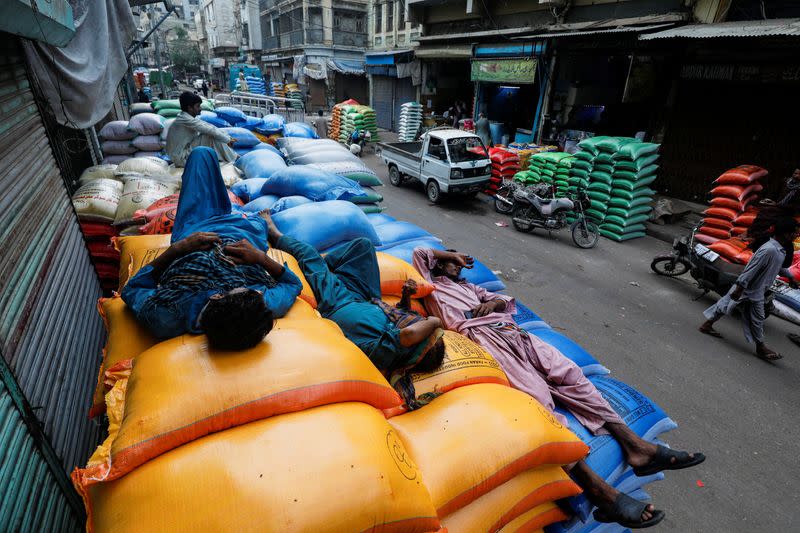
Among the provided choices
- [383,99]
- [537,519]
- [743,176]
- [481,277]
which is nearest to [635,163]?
[743,176]

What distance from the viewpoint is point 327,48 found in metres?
28.2

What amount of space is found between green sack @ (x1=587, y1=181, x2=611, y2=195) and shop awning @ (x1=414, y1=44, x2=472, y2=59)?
8057mm

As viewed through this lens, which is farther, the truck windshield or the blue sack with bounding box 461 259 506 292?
the truck windshield

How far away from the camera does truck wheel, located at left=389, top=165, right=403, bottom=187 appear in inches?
447

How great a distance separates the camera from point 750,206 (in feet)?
21.5

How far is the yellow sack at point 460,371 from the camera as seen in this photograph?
2082 mm

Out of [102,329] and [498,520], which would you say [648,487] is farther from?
[102,329]

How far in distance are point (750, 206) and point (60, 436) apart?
887 cm

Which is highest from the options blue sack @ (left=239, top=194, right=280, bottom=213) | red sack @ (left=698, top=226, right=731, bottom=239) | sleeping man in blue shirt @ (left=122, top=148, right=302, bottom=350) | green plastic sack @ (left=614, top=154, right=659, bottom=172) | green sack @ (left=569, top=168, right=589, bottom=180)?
sleeping man in blue shirt @ (left=122, top=148, right=302, bottom=350)

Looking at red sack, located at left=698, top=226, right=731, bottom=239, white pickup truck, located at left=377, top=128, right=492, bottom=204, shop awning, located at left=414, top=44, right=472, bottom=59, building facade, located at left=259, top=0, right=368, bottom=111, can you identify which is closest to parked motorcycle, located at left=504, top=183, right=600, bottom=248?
white pickup truck, located at left=377, top=128, right=492, bottom=204

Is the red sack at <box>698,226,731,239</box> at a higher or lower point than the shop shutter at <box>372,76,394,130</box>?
lower

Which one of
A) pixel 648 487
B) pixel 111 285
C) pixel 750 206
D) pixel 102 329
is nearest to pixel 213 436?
pixel 102 329

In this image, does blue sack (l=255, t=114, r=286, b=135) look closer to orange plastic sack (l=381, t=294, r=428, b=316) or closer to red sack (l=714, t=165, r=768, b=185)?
orange plastic sack (l=381, t=294, r=428, b=316)

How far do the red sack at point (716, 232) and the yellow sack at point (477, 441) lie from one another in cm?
626
